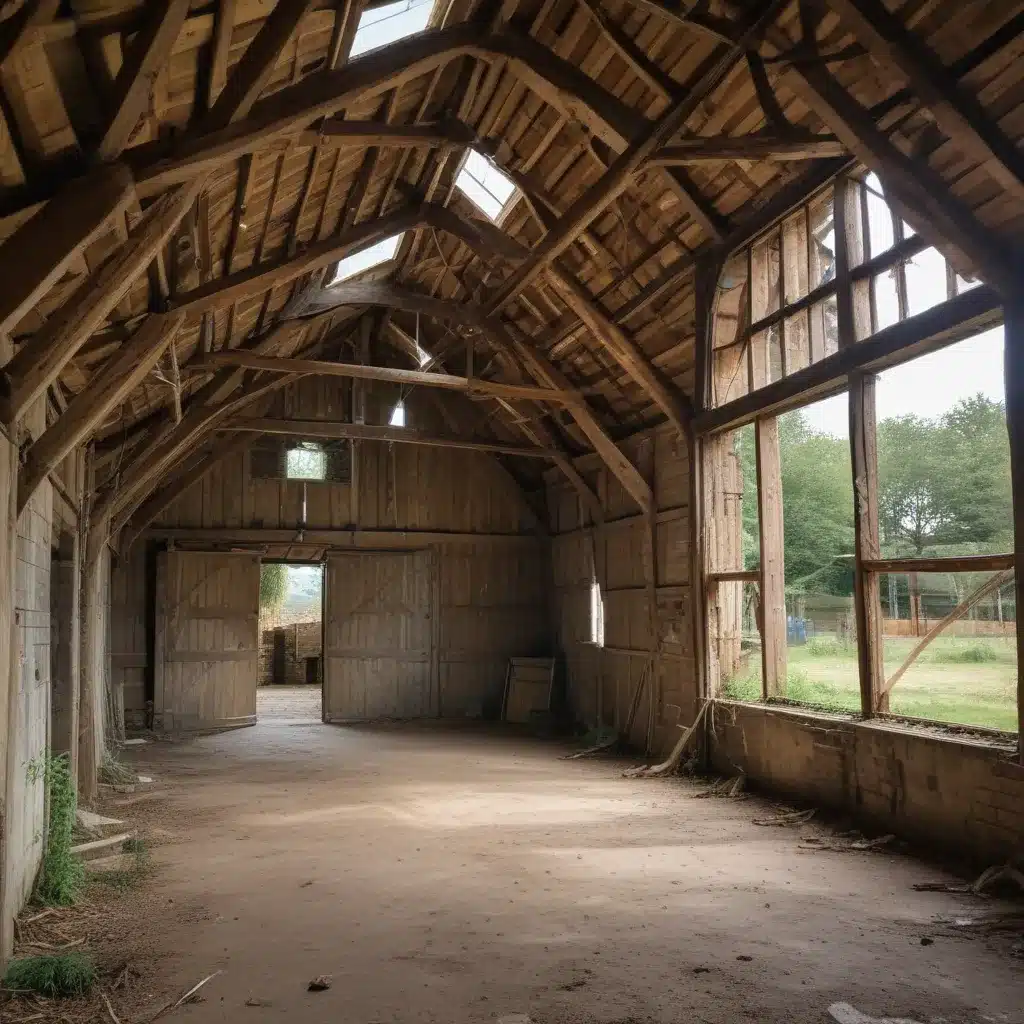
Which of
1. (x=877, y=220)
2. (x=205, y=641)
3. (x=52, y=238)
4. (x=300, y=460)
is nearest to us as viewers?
(x=52, y=238)

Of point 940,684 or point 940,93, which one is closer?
point 940,93

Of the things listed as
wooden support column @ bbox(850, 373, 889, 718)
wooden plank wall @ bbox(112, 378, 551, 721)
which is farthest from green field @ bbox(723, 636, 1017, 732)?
wooden plank wall @ bbox(112, 378, 551, 721)

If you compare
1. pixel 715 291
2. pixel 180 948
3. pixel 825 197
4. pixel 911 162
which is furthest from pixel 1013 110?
pixel 180 948

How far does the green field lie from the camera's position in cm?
705

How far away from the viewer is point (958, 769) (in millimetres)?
5773

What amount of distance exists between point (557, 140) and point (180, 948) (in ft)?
23.5

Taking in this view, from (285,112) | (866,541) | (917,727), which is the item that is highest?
(285,112)

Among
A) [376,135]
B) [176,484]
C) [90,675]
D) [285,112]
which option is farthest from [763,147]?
[176,484]

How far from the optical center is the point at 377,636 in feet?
45.9

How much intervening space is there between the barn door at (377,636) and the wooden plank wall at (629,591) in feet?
7.40

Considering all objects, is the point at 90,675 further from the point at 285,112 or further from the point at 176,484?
the point at 285,112

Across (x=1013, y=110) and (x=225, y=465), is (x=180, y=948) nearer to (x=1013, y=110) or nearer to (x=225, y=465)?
(x=1013, y=110)

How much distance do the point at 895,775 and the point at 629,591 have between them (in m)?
5.24

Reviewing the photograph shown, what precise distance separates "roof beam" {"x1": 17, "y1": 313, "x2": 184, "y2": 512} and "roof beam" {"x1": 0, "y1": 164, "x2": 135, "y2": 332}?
1456 mm
